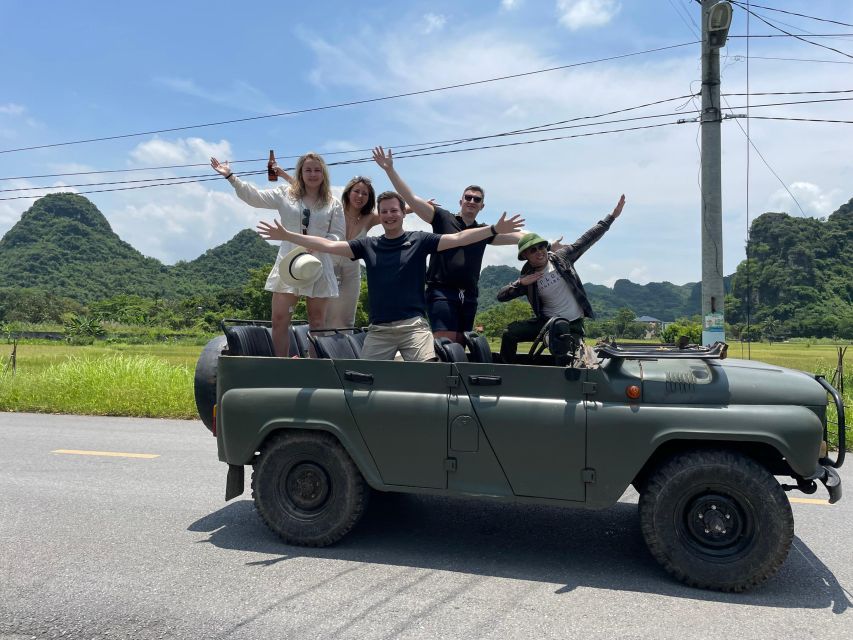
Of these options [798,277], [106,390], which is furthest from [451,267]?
[798,277]

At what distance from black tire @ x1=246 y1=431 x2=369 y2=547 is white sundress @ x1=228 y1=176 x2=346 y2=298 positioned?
1.68 metres

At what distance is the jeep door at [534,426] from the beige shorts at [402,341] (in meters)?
0.68

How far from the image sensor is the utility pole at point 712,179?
392 inches

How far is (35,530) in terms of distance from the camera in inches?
187

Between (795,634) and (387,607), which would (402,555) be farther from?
(795,634)

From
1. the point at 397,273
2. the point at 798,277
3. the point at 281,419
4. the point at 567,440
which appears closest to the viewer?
the point at 567,440

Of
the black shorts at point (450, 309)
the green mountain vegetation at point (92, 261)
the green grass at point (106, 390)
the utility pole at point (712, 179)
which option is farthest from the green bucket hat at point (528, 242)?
the green mountain vegetation at point (92, 261)

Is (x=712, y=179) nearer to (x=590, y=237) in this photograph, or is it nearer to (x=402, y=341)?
(x=590, y=237)

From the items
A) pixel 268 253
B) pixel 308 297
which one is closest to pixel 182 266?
pixel 268 253

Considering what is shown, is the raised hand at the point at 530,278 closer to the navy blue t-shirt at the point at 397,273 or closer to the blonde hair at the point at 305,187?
the navy blue t-shirt at the point at 397,273

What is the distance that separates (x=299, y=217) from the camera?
5.79 m

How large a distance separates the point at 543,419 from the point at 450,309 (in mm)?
1821

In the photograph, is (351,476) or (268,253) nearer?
(351,476)

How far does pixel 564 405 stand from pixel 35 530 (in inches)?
144
